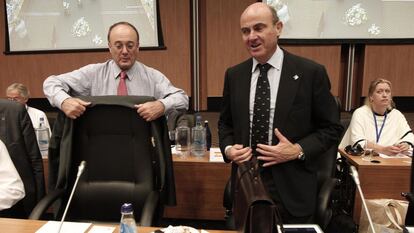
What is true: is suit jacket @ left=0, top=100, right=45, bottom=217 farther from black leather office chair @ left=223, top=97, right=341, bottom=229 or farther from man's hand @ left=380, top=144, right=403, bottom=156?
man's hand @ left=380, top=144, right=403, bottom=156

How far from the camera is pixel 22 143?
5.87ft

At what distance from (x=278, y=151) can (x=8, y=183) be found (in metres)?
1.24

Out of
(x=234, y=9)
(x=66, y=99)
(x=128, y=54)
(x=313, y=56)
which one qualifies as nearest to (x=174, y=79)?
(x=234, y=9)

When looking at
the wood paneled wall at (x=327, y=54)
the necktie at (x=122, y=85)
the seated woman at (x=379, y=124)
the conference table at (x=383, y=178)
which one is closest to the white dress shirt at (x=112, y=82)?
the necktie at (x=122, y=85)

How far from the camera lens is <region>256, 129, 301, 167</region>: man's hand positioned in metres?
1.44

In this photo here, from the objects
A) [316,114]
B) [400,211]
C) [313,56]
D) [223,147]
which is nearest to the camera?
[316,114]

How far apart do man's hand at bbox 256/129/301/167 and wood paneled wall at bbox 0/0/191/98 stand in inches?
174

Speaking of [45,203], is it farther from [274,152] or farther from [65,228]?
[274,152]

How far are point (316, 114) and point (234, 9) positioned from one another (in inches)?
170

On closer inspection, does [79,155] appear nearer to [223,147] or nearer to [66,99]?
[66,99]

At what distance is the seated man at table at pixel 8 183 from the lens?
1.64m

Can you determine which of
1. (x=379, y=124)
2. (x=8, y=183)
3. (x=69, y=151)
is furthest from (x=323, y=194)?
(x=379, y=124)

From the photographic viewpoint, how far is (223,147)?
1709 mm

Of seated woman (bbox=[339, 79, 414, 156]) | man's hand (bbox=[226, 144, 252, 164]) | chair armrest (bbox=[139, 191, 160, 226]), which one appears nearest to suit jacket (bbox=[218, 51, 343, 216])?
man's hand (bbox=[226, 144, 252, 164])
